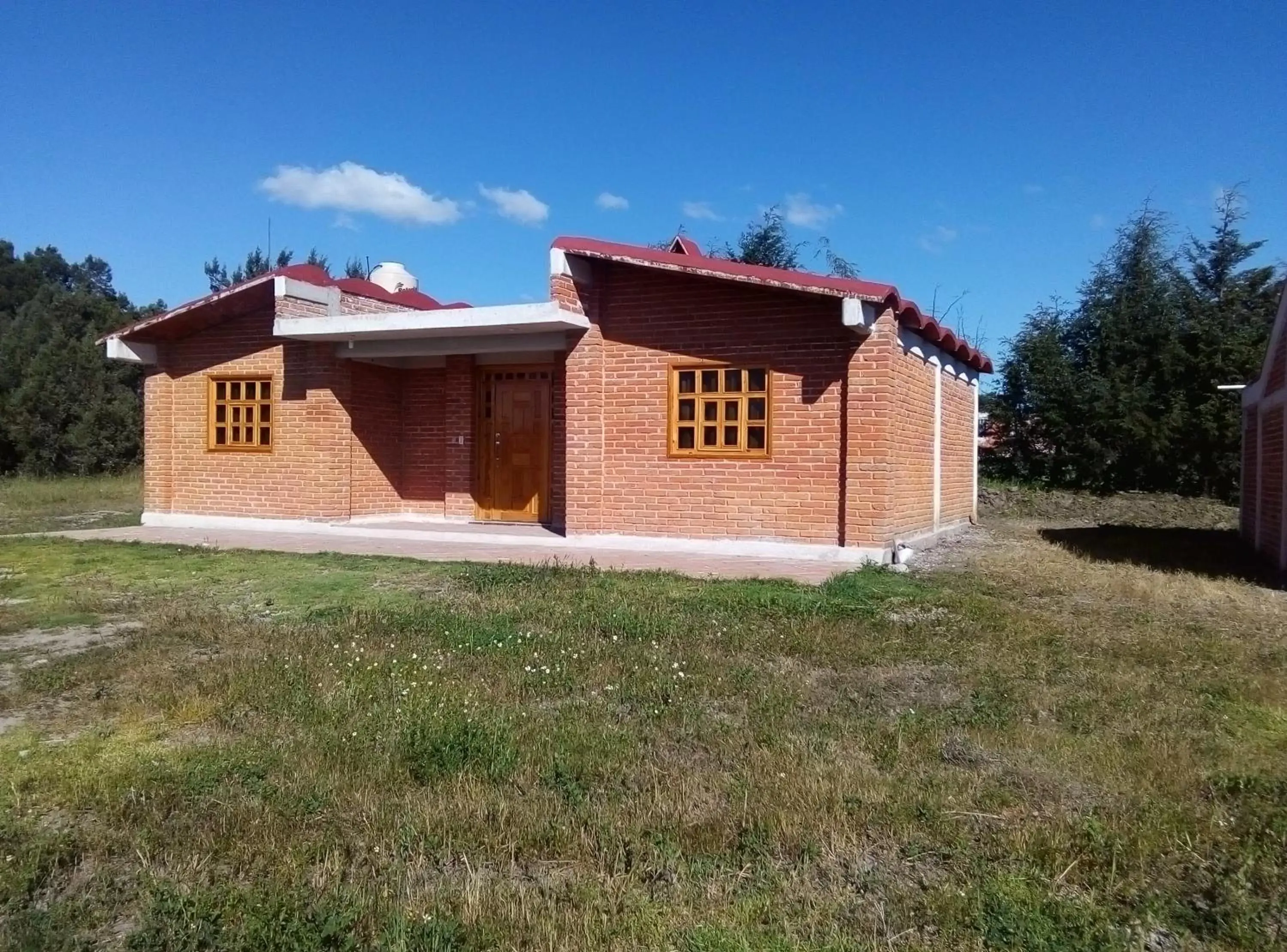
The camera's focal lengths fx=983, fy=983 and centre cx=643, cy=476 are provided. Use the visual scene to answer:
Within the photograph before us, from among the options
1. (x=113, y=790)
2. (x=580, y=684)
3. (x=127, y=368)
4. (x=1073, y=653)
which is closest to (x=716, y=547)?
(x=1073, y=653)

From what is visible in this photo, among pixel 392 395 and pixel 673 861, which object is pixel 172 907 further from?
pixel 392 395

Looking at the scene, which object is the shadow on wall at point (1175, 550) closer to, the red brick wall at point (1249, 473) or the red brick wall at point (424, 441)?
the red brick wall at point (1249, 473)

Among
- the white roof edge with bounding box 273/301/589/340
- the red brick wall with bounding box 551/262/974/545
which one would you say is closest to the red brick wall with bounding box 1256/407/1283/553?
the red brick wall with bounding box 551/262/974/545

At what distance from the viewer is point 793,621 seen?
23.1 feet

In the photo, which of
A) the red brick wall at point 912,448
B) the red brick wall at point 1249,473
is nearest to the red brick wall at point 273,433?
the red brick wall at point 912,448

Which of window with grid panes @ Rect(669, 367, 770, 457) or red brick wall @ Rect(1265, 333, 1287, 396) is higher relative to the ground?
red brick wall @ Rect(1265, 333, 1287, 396)

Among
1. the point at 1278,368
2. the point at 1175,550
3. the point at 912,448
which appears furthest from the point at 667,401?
the point at 1278,368

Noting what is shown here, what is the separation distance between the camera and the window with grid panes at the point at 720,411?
11.1m

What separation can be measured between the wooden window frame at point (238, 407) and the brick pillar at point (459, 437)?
2.46 meters

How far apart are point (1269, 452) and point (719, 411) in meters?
7.38

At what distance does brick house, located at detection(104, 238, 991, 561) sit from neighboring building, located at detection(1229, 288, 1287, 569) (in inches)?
149

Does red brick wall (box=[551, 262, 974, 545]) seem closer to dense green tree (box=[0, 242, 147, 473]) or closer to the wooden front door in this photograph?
the wooden front door

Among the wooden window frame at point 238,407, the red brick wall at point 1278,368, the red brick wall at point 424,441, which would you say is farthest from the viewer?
the red brick wall at point 424,441

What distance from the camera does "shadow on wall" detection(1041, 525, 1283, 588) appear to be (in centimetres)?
1071
